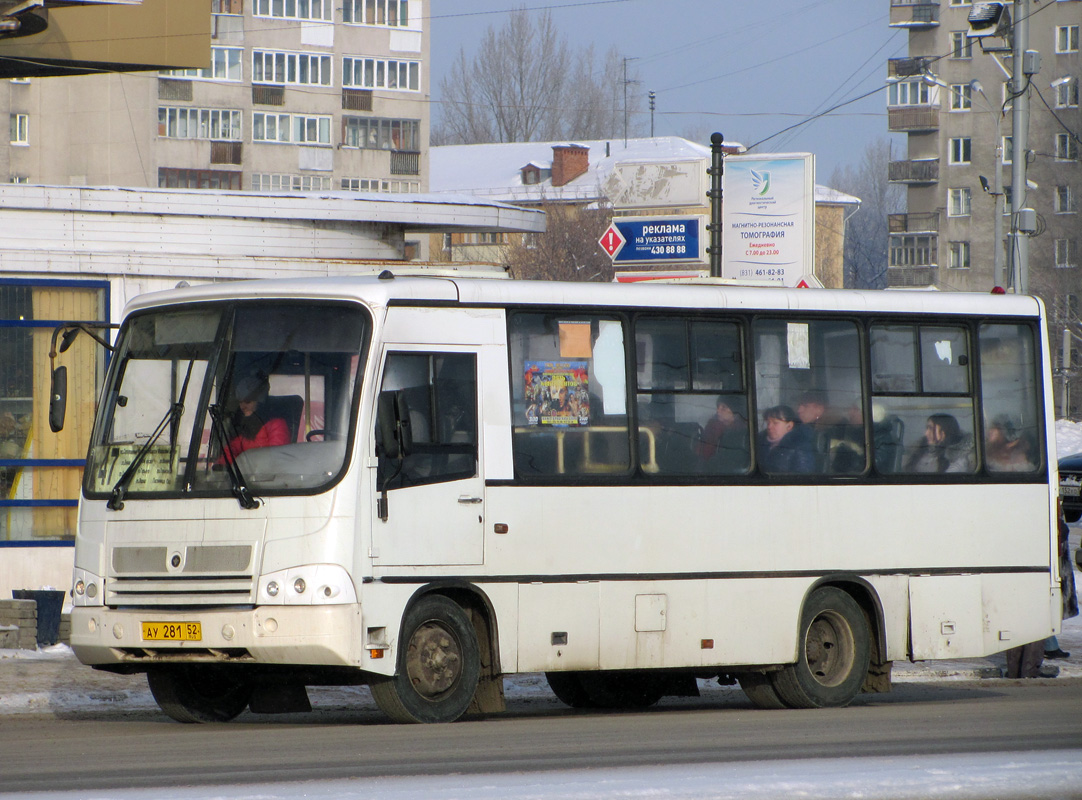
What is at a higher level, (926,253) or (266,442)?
(926,253)

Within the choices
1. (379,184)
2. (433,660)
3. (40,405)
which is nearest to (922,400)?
(433,660)

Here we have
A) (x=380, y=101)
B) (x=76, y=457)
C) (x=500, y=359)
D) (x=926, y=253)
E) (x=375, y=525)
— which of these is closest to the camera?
(x=375, y=525)

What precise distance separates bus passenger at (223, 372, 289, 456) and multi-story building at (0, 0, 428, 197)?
6927cm

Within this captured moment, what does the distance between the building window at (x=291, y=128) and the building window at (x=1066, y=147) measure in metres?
34.1

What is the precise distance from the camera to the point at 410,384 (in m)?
10.9

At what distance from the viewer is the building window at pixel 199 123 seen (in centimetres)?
8156

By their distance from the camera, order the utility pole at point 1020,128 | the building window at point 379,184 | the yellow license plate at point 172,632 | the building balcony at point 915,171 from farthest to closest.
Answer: the building balcony at point 915,171, the building window at point 379,184, the utility pole at point 1020,128, the yellow license plate at point 172,632

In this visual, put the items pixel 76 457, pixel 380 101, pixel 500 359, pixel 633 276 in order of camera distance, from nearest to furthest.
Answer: pixel 500 359 < pixel 76 457 < pixel 633 276 < pixel 380 101

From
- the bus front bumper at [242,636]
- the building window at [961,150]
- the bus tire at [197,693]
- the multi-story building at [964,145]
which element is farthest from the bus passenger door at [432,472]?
the building window at [961,150]

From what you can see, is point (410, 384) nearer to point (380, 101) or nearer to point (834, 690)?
point (834, 690)

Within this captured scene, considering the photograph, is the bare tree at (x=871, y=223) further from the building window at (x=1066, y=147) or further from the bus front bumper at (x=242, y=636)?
the bus front bumper at (x=242, y=636)

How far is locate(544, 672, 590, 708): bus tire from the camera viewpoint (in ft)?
44.1

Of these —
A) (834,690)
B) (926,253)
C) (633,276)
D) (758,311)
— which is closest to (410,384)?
(758,311)

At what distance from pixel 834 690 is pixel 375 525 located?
149 inches
